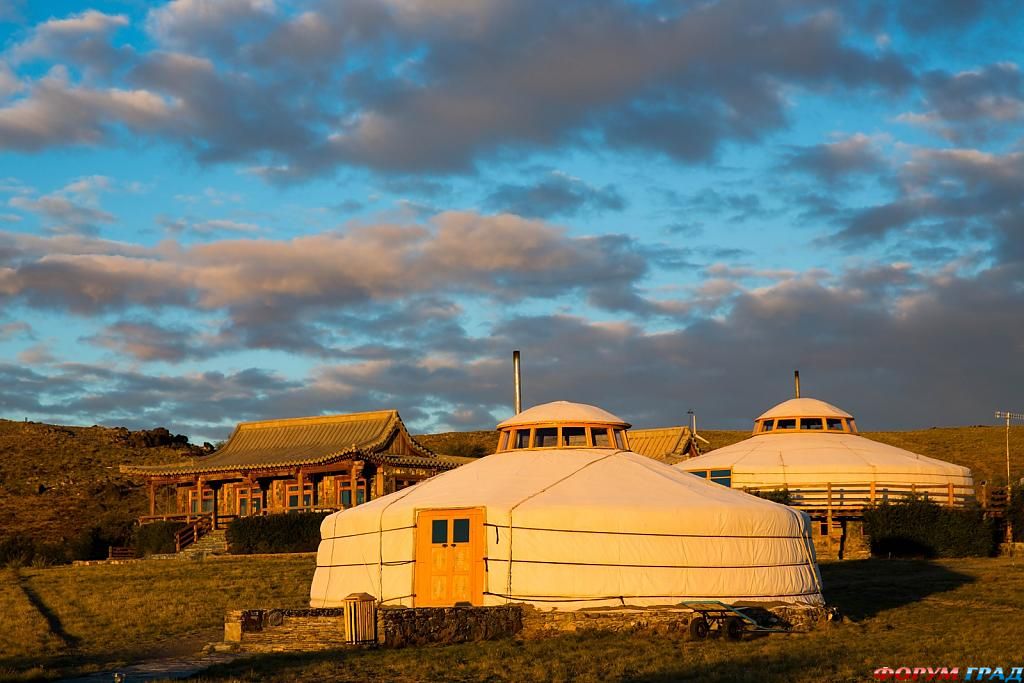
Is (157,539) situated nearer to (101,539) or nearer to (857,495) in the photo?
(101,539)

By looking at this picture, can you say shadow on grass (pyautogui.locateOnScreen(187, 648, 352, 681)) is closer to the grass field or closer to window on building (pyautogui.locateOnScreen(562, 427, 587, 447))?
the grass field

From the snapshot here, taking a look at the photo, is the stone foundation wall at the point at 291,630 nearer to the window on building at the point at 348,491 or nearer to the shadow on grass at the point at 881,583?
the shadow on grass at the point at 881,583

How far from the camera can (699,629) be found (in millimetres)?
17891

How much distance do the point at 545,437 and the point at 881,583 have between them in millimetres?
7740

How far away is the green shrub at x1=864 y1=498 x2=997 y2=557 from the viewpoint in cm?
3094

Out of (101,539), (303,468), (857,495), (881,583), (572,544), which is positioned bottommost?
(881,583)

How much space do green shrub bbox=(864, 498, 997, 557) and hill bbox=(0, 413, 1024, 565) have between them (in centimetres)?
2421

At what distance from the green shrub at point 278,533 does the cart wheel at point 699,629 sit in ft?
61.5

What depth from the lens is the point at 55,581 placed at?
31062 mm

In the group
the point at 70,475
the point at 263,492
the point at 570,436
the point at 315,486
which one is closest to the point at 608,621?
the point at 570,436

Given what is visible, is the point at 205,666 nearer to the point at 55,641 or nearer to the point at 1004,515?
the point at 55,641

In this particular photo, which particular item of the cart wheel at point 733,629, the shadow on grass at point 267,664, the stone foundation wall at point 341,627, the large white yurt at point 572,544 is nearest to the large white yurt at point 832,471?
the large white yurt at point 572,544

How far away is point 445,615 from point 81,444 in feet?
184

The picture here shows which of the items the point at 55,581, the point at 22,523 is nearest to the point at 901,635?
the point at 55,581
